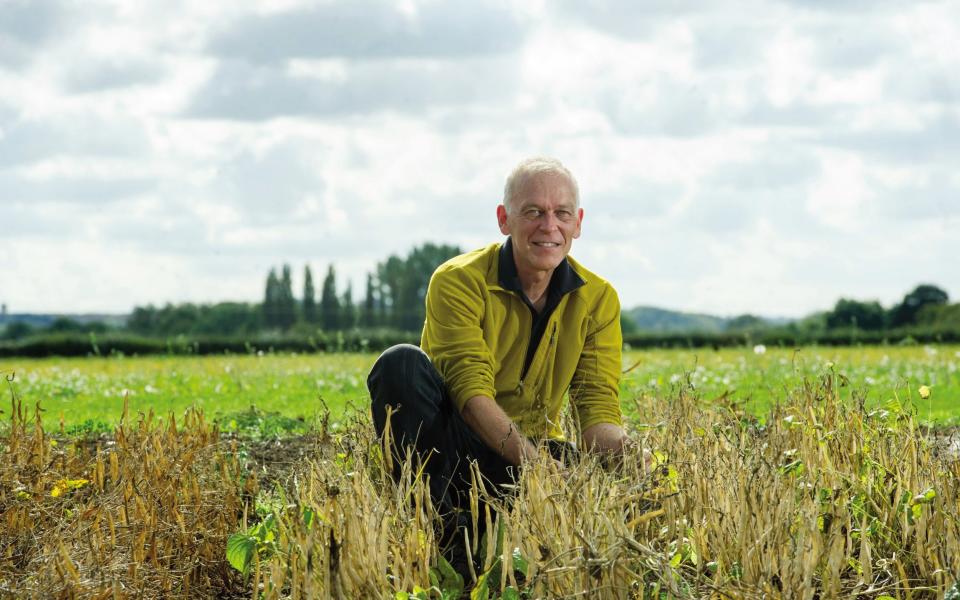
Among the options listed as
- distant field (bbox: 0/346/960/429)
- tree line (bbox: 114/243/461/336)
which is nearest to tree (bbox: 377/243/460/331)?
tree line (bbox: 114/243/461/336)

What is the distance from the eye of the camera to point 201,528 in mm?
4562

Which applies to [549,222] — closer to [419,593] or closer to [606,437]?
[606,437]

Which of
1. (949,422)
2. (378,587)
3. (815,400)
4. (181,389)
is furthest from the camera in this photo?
(181,389)

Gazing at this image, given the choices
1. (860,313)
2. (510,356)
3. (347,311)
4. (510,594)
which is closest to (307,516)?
(510,594)

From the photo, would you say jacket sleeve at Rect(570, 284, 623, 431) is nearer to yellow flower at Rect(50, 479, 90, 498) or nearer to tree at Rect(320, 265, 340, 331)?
yellow flower at Rect(50, 479, 90, 498)

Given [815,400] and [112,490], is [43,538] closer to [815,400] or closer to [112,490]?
[112,490]

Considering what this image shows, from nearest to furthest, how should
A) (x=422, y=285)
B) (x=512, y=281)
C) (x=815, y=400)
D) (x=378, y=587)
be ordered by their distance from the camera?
1. (x=378, y=587)
2. (x=512, y=281)
3. (x=815, y=400)
4. (x=422, y=285)

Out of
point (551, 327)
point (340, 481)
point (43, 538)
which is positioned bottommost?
point (43, 538)

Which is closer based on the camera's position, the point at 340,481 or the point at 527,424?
the point at 340,481

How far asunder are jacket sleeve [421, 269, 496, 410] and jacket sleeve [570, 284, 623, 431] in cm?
55

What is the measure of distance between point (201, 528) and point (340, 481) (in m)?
0.85

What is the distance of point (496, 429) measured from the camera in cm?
467

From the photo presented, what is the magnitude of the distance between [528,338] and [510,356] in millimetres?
130

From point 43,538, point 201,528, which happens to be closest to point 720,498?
point 201,528
